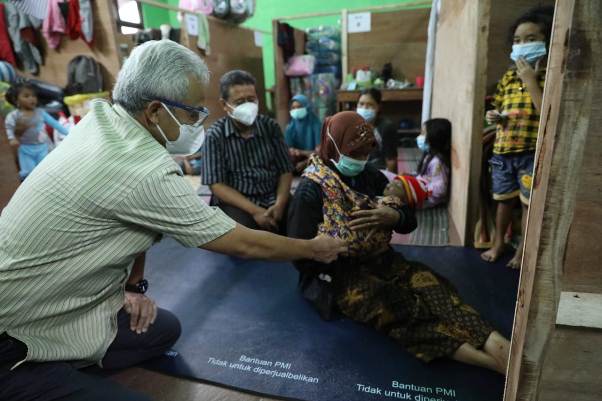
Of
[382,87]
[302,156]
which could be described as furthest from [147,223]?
[382,87]

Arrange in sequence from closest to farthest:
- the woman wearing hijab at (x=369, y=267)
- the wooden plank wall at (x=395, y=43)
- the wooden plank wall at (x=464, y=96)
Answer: the woman wearing hijab at (x=369, y=267)
the wooden plank wall at (x=464, y=96)
the wooden plank wall at (x=395, y=43)

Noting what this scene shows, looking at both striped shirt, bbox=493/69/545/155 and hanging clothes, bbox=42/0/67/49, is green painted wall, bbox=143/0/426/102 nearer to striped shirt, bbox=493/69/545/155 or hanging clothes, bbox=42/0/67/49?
hanging clothes, bbox=42/0/67/49

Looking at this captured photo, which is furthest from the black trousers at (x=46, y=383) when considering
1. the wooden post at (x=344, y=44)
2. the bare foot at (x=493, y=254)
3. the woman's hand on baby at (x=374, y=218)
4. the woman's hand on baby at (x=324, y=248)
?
the wooden post at (x=344, y=44)

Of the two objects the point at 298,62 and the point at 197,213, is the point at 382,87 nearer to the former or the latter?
the point at 298,62

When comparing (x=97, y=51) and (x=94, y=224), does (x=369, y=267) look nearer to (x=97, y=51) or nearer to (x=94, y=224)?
(x=94, y=224)

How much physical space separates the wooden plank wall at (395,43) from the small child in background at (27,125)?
134 inches

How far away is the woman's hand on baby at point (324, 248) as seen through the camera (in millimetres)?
1267

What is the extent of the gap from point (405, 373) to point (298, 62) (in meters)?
4.08

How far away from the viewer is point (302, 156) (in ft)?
12.5

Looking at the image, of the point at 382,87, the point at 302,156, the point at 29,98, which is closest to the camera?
the point at 29,98

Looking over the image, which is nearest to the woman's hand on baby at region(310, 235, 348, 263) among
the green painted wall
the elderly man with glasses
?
the elderly man with glasses

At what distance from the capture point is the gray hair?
3.41ft

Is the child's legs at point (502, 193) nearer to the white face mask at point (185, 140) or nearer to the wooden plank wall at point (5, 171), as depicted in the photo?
the white face mask at point (185, 140)

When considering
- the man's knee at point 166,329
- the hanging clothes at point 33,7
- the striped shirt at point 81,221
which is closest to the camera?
the striped shirt at point 81,221
